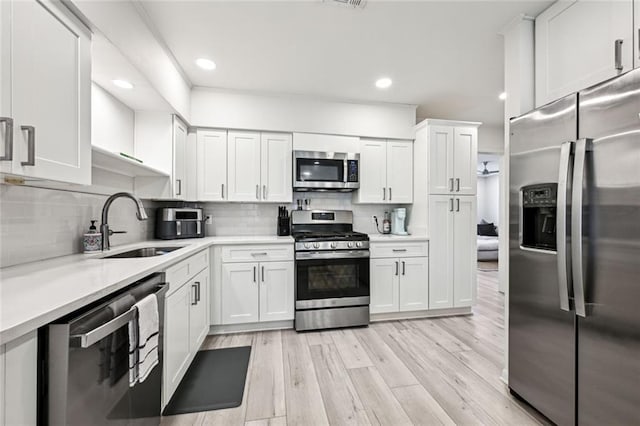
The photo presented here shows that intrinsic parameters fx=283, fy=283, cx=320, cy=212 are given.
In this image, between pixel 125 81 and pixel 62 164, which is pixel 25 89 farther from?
pixel 125 81

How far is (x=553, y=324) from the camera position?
1550 mm

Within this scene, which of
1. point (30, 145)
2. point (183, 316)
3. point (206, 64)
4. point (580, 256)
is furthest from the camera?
Result: point (206, 64)

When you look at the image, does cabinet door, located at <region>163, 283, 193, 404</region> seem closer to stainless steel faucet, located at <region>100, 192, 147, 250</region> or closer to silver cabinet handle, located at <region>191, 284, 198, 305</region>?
silver cabinet handle, located at <region>191, 284, 198, 305</region>

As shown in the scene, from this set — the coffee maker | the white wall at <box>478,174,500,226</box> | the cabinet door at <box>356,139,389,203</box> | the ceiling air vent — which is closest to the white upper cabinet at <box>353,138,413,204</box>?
the cabinet door at <box>356,139,389,203</box>

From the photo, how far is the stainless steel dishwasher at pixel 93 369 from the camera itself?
82 centimetres

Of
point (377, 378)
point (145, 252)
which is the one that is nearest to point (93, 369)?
point (145, 252)

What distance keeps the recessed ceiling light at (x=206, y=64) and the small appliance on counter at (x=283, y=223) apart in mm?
1625

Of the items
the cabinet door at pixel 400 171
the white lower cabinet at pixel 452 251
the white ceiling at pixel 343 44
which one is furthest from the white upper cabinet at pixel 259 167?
the white lower cabinet at pixel 452 251

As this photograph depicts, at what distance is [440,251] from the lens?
3295 mm

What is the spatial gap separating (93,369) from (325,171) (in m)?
2.70

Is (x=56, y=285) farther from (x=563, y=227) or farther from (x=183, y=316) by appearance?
(x=563, y=227)

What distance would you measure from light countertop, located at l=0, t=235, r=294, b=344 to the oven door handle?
4.47ft

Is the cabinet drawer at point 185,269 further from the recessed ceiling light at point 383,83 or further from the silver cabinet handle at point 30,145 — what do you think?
the recessed ceiling light at point 383,83

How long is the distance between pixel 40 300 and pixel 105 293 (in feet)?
0.59
